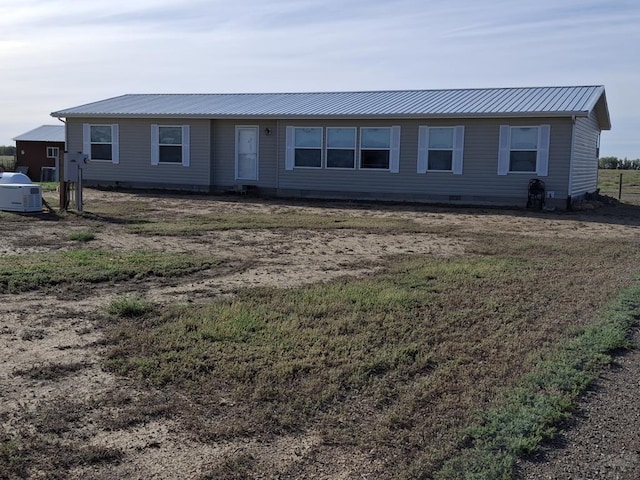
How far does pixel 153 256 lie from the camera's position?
941 cm

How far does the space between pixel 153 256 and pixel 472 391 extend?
5.97m

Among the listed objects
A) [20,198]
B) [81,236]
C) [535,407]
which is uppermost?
[20,198]

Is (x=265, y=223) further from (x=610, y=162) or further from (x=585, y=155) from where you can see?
(x=610, y=162)

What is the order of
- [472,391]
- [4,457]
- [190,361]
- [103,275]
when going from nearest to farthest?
1. [4,457]
2. [472,391]
3. [190,361]
4. [103,275]

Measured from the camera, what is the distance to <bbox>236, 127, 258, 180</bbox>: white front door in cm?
2188

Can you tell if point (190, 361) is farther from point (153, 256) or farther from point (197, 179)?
point (197, 179)

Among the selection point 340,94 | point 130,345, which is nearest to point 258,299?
point 130,345

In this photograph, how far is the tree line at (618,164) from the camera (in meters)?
52.9

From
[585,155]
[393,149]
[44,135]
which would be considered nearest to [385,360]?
[393,149]

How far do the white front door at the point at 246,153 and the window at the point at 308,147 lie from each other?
4.66 feet

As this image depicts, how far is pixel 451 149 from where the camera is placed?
761 inches


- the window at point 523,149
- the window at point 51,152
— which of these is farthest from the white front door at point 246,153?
the window at point 51,152

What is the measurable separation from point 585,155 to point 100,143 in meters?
15.6

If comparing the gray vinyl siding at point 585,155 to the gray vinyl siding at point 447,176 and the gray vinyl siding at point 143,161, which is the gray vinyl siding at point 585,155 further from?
the gray vinyl siding at point 143,161
